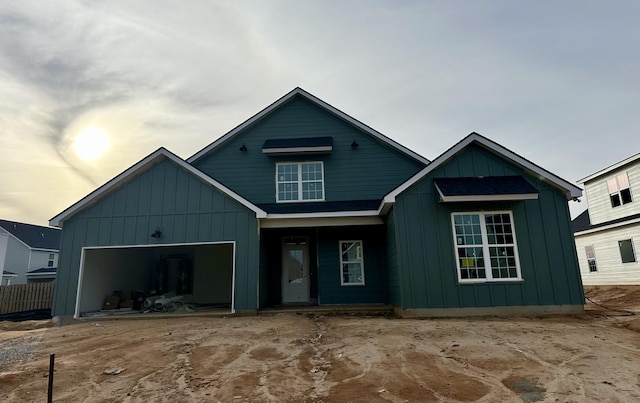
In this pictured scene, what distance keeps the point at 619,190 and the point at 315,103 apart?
662 inches

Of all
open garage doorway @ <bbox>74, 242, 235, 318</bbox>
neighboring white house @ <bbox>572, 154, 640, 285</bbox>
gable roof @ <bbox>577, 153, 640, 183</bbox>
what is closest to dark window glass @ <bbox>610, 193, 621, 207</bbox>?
neighboring white house @ <bbox>572, 154, 640, 285</bbox>

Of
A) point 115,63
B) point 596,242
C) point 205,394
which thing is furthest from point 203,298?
point 596,242

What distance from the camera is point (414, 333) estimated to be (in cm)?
698

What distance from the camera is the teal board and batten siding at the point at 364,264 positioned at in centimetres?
1224

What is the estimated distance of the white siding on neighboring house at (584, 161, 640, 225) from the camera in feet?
57.3

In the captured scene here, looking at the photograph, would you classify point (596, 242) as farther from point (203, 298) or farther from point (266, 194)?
point (203, 298)

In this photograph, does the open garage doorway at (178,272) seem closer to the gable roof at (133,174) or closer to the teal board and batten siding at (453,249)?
the gable roof at (133,174)

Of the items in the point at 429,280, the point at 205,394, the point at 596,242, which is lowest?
the point at 205,394

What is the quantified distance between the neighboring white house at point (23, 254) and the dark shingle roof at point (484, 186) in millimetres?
31598

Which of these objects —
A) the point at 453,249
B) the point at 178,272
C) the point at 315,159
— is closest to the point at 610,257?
the point at 453,249

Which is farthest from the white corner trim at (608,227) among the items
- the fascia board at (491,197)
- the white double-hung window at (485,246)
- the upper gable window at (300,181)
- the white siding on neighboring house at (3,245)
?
the white siding on neighboring house at (3,245)

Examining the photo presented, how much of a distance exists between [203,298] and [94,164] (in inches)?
263

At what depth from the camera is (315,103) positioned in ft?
46.0

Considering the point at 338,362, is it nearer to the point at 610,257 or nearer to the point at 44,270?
the point at 610,257
